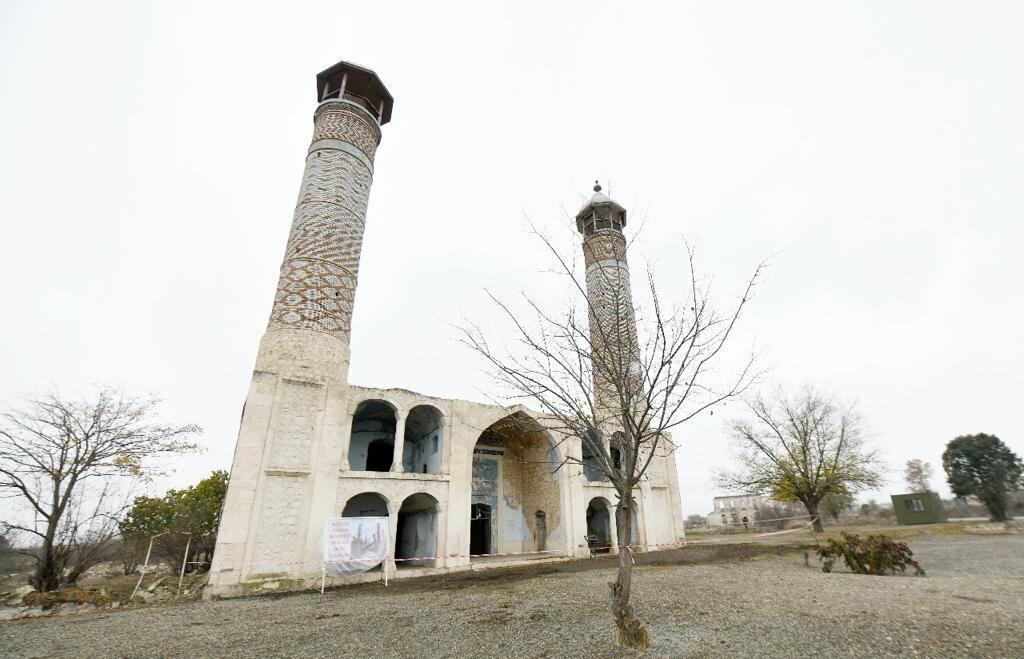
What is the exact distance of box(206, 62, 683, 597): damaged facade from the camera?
12.5m

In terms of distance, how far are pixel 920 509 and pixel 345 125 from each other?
122 ft

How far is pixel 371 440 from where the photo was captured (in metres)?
19.4

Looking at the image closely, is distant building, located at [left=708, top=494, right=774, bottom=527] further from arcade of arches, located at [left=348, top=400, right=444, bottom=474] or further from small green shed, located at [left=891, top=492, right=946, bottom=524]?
arcade of arches, located at [left=348, top=400, right=444, bottom=474]

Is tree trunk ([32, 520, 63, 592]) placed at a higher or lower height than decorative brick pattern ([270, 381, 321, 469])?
lower

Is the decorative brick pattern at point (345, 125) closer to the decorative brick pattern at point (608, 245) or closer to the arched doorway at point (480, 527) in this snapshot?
the decorative brick pattern at point (608, 245)

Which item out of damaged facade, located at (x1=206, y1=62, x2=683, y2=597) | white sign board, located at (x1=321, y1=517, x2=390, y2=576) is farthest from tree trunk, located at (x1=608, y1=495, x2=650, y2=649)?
white sign board, located at (x1=321, y1=517, x2=390, y2=576)

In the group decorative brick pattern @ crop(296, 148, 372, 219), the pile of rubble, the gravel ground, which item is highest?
decorative brick pattern @ crop(296, 148, 372, 219)

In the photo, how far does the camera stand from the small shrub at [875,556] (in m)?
9.24

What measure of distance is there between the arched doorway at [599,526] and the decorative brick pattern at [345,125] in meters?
18.3

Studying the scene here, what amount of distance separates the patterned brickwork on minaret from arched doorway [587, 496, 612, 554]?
42.0ft

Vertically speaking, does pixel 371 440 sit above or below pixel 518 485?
above

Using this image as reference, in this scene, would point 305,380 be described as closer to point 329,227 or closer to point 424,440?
point 329,227

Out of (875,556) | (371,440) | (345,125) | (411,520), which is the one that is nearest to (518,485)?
(411,520)

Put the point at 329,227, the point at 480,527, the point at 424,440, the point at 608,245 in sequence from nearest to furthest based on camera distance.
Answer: the point at 329,227
the point at 424,440
the point at 480,527
the point at 608,245
